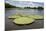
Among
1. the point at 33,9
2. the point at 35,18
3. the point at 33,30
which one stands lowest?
the point at 33,30

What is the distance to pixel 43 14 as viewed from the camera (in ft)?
3.50

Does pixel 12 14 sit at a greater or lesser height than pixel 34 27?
greater

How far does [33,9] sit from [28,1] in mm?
115

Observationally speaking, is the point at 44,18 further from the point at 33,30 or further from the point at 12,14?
the point at 12,14

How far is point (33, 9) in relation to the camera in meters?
1.05

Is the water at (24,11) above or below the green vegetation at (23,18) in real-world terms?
above

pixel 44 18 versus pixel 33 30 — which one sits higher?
pixel 44 18

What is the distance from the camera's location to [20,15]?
104cm

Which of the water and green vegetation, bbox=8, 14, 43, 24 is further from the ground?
the water

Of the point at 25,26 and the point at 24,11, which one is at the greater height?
the point at 24,11

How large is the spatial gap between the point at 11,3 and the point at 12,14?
0.43 ft

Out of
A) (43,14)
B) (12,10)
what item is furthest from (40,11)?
(12,10)

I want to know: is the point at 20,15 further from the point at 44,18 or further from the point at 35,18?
the point at 44,18

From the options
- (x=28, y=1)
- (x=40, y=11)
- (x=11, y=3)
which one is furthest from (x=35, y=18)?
(x=11, y=3)
